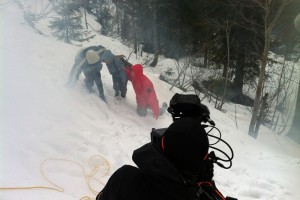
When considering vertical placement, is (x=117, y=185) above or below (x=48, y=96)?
above

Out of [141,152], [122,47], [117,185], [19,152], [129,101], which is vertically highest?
[141,152]

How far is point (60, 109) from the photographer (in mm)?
6160

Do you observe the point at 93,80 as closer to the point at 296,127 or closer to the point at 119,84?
the point at 119,84

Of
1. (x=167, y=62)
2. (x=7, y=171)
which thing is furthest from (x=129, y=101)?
(x=167, y=62)

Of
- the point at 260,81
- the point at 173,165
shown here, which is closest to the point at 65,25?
the point at 260,81

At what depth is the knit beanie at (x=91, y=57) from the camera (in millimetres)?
6720

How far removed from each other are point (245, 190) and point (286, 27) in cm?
1063

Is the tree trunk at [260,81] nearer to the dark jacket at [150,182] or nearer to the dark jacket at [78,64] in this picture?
the dark jacket at [78,64]

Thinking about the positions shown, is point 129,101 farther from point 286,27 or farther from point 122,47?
point 122,47

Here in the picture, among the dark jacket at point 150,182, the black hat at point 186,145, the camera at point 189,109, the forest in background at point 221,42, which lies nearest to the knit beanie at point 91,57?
the forest in background at point 221,42

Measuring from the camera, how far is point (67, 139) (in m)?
5.24

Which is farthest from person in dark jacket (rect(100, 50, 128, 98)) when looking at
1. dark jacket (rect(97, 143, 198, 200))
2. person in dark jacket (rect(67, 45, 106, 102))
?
dark jacket (rect(97, 143, 198, 200))

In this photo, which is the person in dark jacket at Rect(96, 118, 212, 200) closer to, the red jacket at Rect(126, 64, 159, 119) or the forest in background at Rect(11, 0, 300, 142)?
the red jacket at Rect(126, 64, 159, 119)

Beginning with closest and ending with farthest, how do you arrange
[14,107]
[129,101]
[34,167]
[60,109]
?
[34,167] → [14,107] → [60,109] → [129,101]
